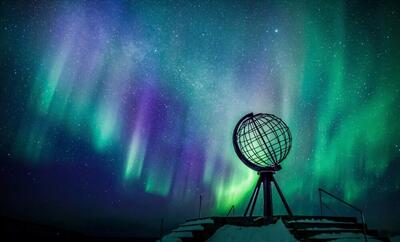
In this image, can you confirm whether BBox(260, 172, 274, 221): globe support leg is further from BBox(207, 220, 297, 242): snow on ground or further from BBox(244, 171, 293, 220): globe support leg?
BBox(207, 220, 297, 242): snow on ground

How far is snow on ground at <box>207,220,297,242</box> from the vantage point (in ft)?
37.7

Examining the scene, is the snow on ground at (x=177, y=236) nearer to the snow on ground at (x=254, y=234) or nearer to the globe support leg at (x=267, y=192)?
the snow on ground at (x=254, y=234)

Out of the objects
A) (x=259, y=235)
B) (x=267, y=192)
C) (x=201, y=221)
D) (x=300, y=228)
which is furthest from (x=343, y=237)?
(x=267, y=192)

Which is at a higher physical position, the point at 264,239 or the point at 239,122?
the point at 239,122

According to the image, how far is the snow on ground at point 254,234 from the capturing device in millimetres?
11484

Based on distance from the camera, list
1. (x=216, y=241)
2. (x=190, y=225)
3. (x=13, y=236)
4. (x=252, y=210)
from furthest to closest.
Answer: (x=13, y=236)
(x=252, y=210)
(x=190, y=225)
(x=216, y=241)

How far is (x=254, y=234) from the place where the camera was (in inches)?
470

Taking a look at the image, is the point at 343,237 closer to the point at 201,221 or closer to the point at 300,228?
the point at 300,228

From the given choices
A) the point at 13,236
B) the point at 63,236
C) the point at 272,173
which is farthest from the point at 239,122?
the point at 63,236

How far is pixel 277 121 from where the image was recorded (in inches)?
721

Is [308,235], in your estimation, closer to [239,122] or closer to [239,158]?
[239,158]

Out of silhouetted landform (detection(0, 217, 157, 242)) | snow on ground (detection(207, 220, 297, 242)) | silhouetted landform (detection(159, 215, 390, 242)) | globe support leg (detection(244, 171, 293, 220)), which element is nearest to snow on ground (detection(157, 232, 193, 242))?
silhouetted landform (detection(159, 215, 390, 242))

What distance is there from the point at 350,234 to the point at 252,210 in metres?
6.86

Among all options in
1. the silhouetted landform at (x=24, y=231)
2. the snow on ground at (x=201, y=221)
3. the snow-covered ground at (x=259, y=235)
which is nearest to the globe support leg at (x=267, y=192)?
the snow-covered ground at (x=259, y=235)
